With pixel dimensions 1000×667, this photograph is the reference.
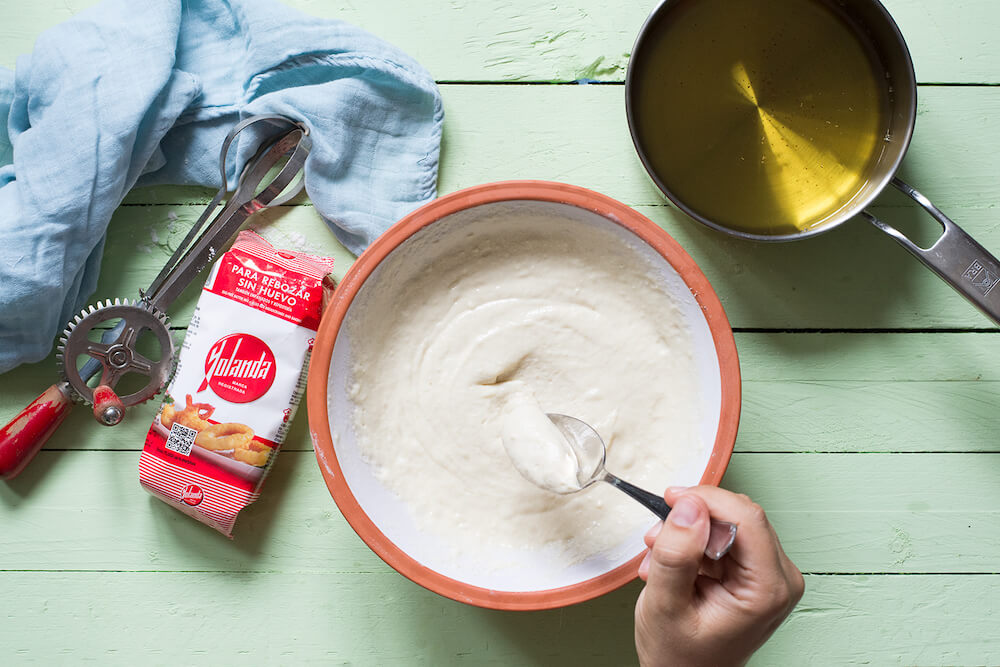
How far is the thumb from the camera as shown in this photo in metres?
0.66

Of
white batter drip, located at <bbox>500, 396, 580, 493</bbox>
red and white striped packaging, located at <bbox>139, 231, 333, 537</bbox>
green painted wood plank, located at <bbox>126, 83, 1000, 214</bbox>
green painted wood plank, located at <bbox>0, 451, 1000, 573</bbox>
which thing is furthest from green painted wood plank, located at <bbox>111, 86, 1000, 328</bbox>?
white batter drip, located at <bbox>500, 396, 580, 493</bbox>

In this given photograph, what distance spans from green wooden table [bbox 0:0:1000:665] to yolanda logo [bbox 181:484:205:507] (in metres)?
0.10

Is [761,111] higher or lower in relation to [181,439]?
higher

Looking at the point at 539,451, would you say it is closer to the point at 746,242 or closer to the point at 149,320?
the point at 746,242

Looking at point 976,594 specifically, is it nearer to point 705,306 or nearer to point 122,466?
point 705,306

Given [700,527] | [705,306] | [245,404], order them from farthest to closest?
[245,404] < [705,306] < [700,527]

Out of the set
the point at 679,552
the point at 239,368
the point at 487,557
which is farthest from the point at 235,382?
the point at 679,552

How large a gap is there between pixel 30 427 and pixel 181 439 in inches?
8.6

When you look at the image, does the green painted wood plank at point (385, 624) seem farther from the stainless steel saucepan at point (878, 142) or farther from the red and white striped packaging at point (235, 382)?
the stainless steel saucepan at point (878, 142)

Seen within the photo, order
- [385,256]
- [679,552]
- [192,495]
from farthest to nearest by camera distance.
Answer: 1. [192,495]
2. [385,256]
3. [679,552]

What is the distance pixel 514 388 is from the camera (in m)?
0.93

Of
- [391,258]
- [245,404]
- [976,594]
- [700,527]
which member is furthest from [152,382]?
[976,594]

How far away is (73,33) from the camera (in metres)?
0.92

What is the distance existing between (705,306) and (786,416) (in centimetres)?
29
